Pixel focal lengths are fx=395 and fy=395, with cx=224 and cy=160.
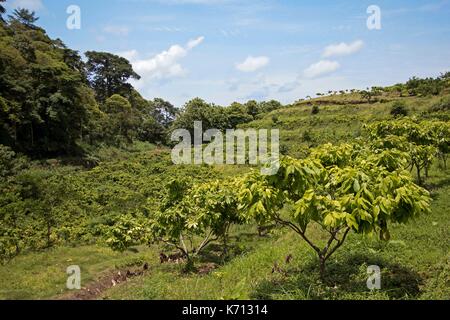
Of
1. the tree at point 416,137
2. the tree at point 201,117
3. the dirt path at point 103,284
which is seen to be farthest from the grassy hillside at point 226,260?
the tree at point 201,117

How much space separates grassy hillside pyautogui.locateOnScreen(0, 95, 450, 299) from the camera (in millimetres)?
7480

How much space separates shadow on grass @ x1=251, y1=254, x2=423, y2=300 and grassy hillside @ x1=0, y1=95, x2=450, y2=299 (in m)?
0.02

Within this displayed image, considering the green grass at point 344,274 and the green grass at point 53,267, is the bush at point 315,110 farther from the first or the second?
the green grass at point 344,274

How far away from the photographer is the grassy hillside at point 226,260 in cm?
748

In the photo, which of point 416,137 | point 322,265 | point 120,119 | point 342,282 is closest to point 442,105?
point 416,137

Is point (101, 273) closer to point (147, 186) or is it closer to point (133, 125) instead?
point (147, 186)

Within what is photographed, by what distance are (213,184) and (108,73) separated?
5279cm

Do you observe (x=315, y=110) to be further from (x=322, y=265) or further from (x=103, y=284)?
(x=322, y=265)

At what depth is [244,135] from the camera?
4159 cm

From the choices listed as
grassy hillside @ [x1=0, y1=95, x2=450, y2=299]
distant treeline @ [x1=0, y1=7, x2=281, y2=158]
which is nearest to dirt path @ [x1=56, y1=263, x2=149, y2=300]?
grassy hillside @ [x1=0, y1=95, x2=450, y2=299]

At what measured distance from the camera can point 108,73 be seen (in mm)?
60594

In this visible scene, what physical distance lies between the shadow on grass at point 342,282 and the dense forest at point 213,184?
0.05 metres

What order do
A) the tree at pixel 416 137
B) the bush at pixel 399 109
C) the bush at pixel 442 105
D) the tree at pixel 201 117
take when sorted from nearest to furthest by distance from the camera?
1. the tree at pixel 416 137
2. the bush at pixel 442 105
3. the bush at pixel 399 109
4. the tree at pixel 201 117
